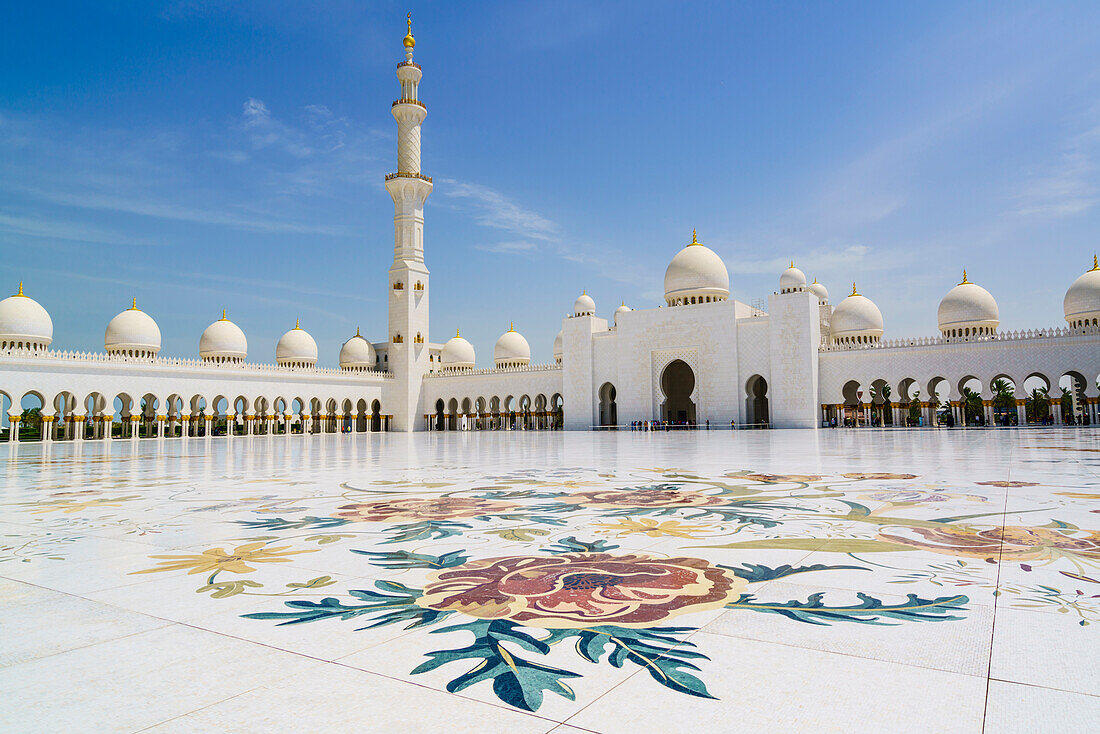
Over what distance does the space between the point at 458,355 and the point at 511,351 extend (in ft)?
10.3

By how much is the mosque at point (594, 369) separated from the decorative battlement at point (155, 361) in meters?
0.06

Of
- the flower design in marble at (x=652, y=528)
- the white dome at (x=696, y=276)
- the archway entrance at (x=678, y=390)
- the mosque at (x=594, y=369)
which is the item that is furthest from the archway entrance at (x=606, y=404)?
the flower design in marble at (x=652, y=528)

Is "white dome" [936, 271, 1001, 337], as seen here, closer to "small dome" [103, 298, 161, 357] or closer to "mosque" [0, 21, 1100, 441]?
"mosque" [0, 21, 1100, 441]

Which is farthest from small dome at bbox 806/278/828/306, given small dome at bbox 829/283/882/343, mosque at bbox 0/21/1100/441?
small dome at bbox 829/283/882/343

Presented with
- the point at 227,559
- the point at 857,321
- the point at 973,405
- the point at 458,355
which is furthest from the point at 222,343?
the point at 973,405

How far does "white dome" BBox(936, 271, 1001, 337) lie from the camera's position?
2489cm

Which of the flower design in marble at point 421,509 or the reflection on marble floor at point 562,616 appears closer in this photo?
the reflection on marble floor at point 562,616

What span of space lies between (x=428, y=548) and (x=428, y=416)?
3166cm

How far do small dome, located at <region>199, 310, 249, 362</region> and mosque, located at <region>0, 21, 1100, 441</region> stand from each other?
0.07 metres

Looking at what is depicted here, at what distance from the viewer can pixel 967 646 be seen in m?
1.72

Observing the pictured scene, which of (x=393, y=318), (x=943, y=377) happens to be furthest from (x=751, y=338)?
(x=393, y=318)

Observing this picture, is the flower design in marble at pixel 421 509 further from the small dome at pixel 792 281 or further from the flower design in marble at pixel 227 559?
the small dome at pixel 792 281

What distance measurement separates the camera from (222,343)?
97.7ft

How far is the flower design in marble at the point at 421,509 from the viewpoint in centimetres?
396
